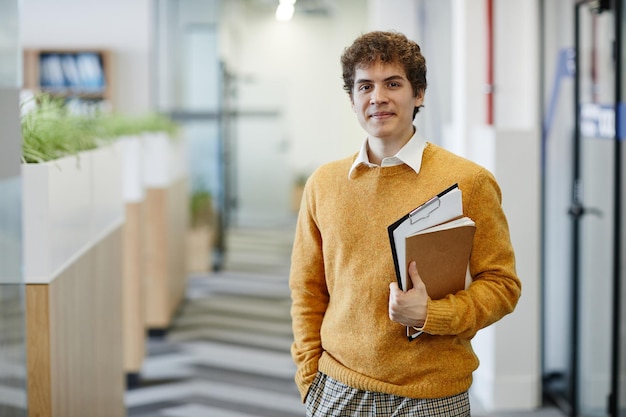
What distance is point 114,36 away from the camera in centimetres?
1098

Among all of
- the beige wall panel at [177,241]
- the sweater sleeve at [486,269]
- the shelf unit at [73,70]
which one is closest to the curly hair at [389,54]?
the sweater sleeve at [486,269]

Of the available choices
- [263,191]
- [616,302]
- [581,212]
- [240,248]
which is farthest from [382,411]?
[263,191]

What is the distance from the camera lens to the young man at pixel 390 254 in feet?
6.72

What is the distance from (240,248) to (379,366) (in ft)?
29.7

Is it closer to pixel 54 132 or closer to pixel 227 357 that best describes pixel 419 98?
pixel 54 132

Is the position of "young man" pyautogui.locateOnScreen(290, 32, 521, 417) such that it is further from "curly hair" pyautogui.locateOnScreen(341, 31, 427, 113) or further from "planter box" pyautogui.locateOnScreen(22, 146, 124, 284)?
"planter box" pyautogui.locateOnScreen(22, 146, 124, 284)

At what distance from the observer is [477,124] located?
4.89 m

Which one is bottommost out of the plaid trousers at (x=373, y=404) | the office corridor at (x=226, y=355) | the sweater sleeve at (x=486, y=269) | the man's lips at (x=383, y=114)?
the office corridor at (x=226, y=355)

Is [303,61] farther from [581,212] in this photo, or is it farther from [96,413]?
[96,413]

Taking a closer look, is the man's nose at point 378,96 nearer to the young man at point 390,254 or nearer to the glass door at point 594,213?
the young man at point 390,254

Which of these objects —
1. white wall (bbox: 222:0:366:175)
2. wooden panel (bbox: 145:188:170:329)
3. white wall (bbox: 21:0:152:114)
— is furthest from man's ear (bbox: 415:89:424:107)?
white wall (bbox: 222:0:366:175)

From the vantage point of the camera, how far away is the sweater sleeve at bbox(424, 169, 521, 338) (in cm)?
202

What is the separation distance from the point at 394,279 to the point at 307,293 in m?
0.28

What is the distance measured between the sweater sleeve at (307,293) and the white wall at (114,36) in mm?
8941
